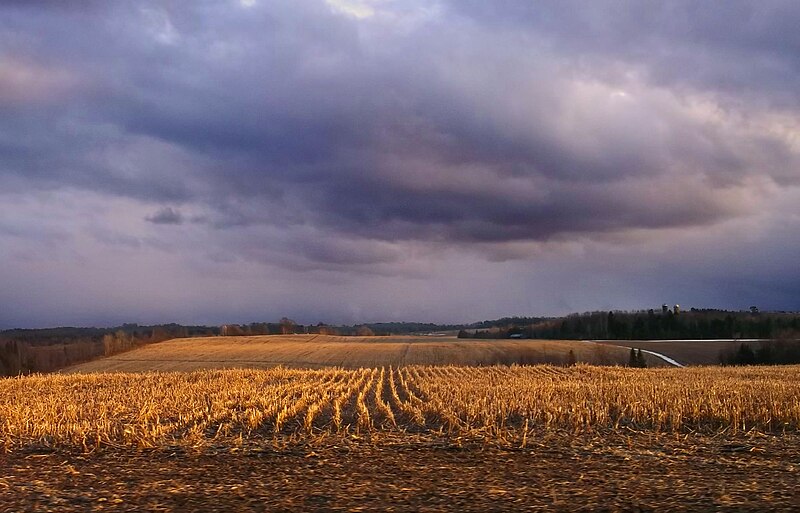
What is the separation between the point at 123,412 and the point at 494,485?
591 inches

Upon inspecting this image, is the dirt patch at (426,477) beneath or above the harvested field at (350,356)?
above

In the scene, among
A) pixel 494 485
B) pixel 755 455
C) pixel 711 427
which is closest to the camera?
pixel 494 485

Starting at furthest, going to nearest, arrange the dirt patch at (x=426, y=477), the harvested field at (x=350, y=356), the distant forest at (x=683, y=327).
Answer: the distant forest at (x=683, y=327)
the harvested field at (x=350, y=356)
the dirt patch at (x=426, y=477)

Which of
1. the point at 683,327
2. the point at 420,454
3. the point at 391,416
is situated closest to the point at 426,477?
the point at 420,454

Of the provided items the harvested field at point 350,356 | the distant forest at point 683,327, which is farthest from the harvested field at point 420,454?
the distant forest at point 683,327

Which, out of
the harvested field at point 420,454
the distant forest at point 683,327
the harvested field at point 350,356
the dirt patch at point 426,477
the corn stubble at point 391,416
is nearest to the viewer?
the dirt patch at point 426,477

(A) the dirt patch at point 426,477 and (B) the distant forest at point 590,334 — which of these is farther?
(B) the distant forest at point 590,334

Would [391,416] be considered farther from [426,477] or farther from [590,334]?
[590,334]

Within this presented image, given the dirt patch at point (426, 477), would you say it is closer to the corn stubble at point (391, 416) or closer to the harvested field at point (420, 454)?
the harvested field at point (420, 454)

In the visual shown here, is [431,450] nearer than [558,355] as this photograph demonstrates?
Yes

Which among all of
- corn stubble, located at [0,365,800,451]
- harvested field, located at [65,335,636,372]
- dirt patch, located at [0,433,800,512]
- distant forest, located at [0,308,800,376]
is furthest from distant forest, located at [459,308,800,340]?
dirt patch, located at [0,433,800,512]

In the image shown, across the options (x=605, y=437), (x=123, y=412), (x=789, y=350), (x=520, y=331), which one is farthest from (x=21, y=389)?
(x=520, y=331)

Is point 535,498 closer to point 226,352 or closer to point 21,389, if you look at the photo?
point 21,389

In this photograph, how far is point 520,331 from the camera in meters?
167
